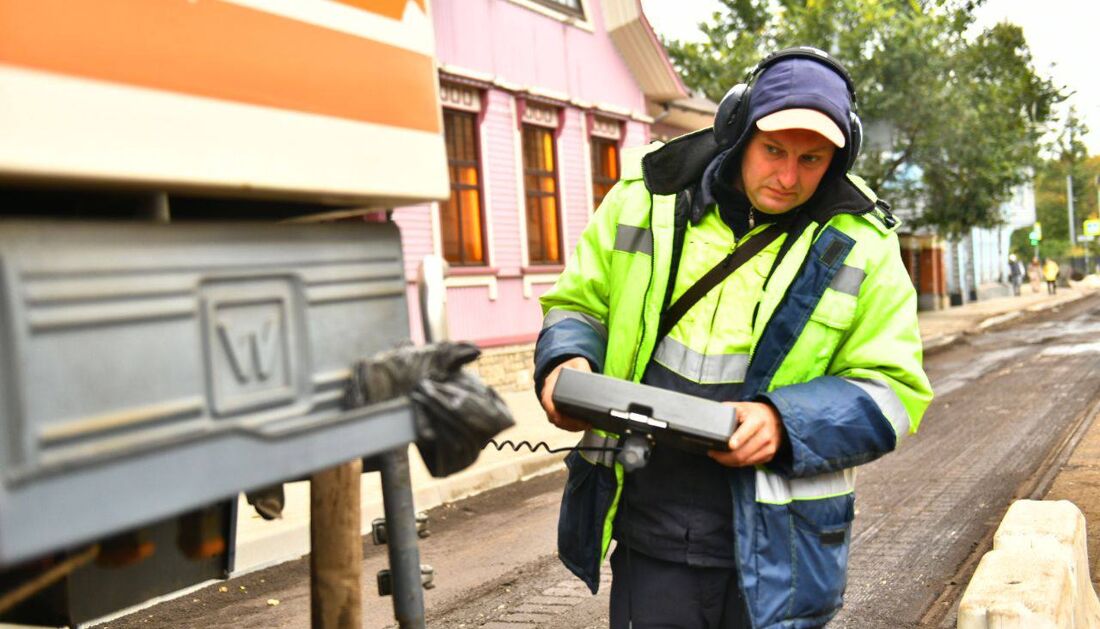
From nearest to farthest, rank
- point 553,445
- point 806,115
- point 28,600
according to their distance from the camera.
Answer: point 28,600 → point 806,115 → point 553,445

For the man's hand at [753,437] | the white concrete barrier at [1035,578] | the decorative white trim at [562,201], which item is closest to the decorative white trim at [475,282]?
the decorative white trim at [562,201]

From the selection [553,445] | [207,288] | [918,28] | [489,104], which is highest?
[918,28]

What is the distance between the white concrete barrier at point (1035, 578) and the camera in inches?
140

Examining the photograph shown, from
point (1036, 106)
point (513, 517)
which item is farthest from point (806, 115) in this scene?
point (1036, 106)

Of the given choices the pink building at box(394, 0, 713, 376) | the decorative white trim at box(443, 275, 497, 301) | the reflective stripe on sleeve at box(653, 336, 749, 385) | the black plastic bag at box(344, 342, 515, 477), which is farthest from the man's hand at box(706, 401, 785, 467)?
the decorative white trim at box(443, 275, 497, 301)

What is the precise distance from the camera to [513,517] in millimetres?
8039

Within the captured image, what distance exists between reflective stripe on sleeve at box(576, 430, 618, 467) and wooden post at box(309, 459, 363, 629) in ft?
1.72

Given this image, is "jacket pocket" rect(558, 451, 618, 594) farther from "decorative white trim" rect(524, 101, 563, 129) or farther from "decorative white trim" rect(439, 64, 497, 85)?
"decorative white trim" rect(524, 101, 563, 129)

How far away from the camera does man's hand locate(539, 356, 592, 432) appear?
2.68 m

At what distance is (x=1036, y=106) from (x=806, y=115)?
1967 inches

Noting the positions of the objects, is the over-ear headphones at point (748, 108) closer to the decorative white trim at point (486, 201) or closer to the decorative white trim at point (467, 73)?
the decorative white trim at point (467, 73)

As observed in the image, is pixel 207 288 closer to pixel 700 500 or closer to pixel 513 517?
pixel 700 500

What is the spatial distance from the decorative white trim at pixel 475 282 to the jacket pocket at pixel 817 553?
12694 mm

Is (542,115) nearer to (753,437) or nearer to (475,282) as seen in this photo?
(475,282)
